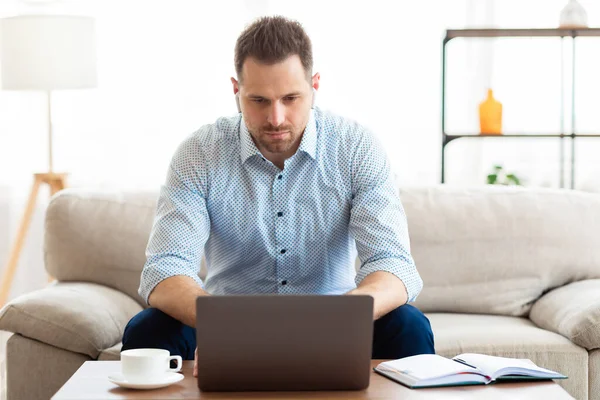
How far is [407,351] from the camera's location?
1.94m

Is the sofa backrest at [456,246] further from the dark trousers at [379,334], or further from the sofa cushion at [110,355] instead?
the dark trousers at [379,334]

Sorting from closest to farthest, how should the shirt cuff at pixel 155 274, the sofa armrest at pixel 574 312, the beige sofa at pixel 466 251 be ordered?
the shirt cuff at pixel 155 274 → the sofa armrest at pixel 574 312 → the beige sofa at pixel 466 251

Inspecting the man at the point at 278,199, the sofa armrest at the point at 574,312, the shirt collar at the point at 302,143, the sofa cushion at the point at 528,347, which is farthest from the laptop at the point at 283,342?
the sofa armrest at the point at 574,312

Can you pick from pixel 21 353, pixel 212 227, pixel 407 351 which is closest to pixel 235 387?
pixel 407 351

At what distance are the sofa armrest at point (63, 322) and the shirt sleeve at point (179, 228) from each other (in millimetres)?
307

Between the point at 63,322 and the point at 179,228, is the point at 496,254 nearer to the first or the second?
the point at 179,228

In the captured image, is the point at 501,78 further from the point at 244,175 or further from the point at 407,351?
the point at 407,351

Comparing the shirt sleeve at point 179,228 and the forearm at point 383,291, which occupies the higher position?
the shirt sleeve at point 179,228

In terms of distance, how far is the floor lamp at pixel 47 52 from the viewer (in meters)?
3.57

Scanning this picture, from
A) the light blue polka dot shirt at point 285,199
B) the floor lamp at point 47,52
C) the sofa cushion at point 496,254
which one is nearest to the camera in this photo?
the light blue polka dot shirt at point 285,199

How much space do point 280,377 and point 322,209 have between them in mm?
861

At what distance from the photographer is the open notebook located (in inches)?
60.8

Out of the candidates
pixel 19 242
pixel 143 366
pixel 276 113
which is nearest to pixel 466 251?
pixel 276 113

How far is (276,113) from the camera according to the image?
6.81ft
